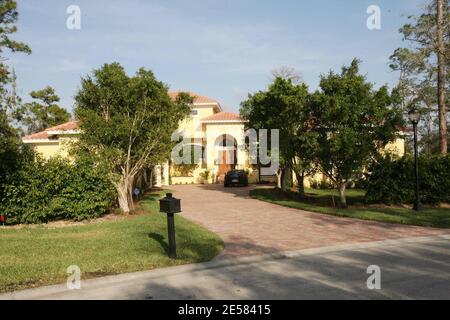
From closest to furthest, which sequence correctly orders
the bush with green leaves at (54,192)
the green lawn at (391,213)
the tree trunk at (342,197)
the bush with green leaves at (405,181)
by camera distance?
1. the green lawn at (391,213)
2. the bush with green leaves at (54,192)
3. the tree trunk at (342,197)
4. the bush with green leaves at (405,181)

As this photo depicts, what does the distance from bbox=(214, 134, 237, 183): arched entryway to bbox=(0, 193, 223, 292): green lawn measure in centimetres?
2207

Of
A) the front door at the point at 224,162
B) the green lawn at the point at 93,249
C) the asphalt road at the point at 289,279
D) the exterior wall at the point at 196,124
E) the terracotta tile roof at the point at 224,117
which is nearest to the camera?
the asphalt road at the point at 289,279

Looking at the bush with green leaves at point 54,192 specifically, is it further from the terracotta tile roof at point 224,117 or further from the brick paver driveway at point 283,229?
the terracotta tile roof at point 224,117

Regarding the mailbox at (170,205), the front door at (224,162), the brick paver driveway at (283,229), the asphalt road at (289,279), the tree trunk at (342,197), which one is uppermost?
the front door at (224,162)

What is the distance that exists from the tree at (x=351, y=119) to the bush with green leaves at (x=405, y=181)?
854mm

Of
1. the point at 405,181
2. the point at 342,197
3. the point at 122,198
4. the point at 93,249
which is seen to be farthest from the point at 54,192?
the point at 405,181

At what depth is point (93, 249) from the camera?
28.5 ft

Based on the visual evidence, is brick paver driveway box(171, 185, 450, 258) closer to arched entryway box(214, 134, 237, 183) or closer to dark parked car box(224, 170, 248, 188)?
dark parked car box(224, 170, 248, 188)

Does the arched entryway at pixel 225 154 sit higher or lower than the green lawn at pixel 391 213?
higher

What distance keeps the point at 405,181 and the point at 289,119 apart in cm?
530

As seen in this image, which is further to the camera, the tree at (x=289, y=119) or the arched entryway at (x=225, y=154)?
the arched entryway at (x=225, y=154)

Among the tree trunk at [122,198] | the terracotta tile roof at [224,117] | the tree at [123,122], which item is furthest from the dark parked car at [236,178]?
the tree trunk at [122,198]

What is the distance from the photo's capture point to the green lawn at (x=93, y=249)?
22.5 feet

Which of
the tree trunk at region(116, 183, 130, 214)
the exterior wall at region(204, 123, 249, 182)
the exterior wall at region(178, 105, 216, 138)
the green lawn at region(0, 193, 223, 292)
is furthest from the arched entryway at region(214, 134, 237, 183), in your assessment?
the green lawn at region(0, 193, 223, 292)
